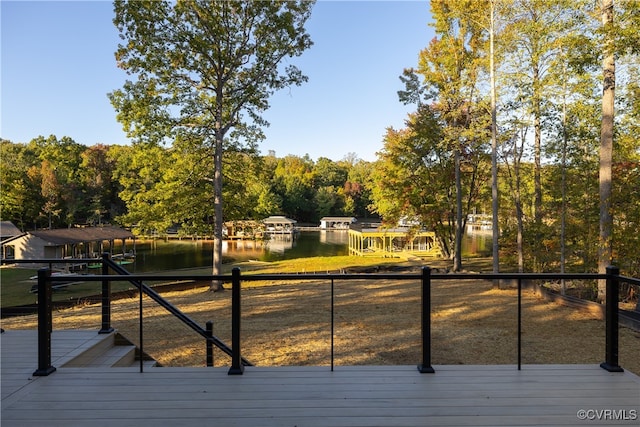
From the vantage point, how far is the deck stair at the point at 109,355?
3169 millimetres

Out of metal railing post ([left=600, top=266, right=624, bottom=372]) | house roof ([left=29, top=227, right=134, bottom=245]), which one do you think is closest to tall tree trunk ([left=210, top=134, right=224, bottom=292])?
metal railing post ([left=600, top=266, right=624, bottom=372])

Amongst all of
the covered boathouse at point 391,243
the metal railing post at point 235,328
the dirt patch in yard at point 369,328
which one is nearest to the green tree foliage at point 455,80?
the dirt patch in yard at point 369,328

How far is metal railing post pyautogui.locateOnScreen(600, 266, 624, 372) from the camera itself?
2773mm

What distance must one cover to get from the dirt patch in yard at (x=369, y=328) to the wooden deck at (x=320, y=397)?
3.20m

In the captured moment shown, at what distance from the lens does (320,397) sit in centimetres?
235

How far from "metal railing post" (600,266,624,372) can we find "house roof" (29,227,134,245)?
23.6m

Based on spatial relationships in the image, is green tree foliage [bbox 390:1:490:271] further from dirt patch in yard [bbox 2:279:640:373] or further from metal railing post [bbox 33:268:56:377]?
metal railing post [bbox 33:268:56:377]

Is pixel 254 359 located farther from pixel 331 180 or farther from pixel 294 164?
pixel 294 164

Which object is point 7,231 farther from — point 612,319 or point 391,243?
point 612,319

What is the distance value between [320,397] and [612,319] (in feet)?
7.53

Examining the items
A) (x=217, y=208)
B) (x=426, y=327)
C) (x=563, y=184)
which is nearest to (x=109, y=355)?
(x=426, y=327)

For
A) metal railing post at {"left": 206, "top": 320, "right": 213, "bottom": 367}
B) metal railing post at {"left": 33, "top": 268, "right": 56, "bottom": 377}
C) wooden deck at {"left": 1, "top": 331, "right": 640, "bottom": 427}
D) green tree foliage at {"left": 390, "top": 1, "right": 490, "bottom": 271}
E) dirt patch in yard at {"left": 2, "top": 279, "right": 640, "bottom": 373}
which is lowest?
dirt patch in yard at {"left": 2, "top": 279, "right": 640, "bottom": 373}

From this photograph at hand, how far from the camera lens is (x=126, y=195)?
12922mm

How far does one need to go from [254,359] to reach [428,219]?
14853 millimetres
